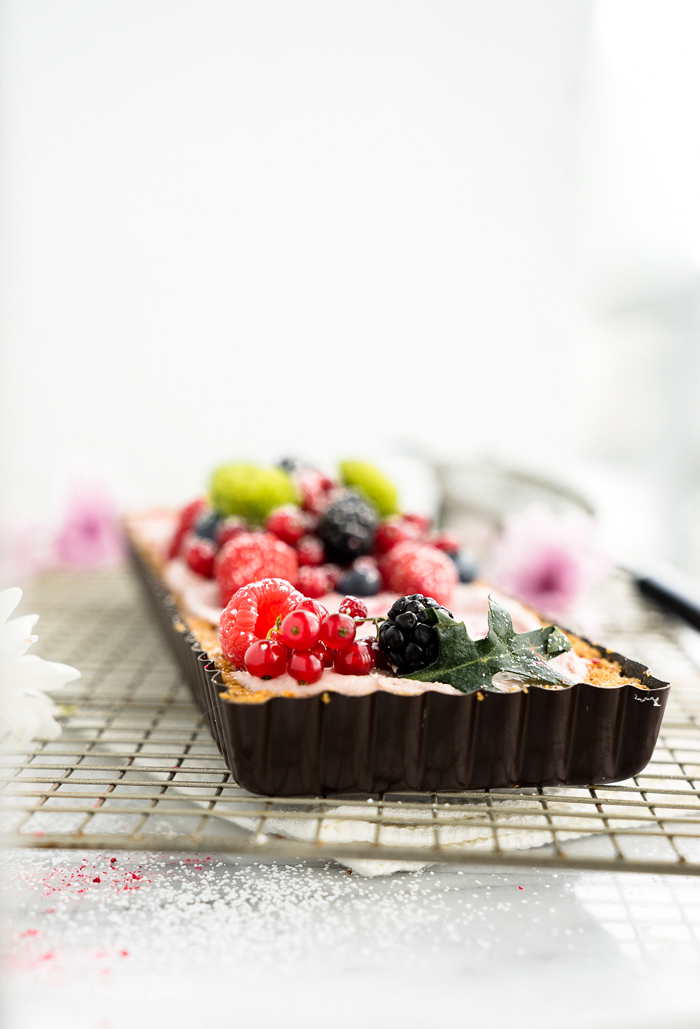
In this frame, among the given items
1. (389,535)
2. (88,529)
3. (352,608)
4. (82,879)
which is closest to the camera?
(82,879)

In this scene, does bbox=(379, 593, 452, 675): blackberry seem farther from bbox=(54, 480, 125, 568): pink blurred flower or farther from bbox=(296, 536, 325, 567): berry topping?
bbox=(54, 480, 125, 568): pink blurred flower

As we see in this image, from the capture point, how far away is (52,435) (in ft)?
11.8

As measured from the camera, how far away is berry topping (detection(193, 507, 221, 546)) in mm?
1841

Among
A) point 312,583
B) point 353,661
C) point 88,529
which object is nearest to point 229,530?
point 312,583

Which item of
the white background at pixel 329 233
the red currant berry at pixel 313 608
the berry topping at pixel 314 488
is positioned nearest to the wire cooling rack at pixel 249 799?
the red currant berry at pixel 313 608

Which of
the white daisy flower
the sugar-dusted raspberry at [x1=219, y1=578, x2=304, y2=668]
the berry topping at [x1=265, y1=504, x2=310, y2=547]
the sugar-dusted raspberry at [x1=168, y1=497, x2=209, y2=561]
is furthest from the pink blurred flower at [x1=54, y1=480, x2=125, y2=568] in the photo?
the sugar-dusted raspberry at [x1=219, y1=578, x2=304, y2=668]

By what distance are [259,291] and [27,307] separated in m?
1.01

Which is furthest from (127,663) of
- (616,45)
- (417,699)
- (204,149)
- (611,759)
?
(616,45)

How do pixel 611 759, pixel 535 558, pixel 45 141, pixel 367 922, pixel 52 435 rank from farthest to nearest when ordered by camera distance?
pixel 52 435 → pixel 45 141 → pixel 535 558 → pixel 611 759 → pixel 367 922

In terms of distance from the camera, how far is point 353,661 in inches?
43.6

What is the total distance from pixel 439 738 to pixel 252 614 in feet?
1.05

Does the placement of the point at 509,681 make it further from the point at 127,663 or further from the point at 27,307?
the point at 27,307

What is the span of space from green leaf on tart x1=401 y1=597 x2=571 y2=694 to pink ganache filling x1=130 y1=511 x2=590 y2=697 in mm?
18

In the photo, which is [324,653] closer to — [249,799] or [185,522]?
[249,799]
